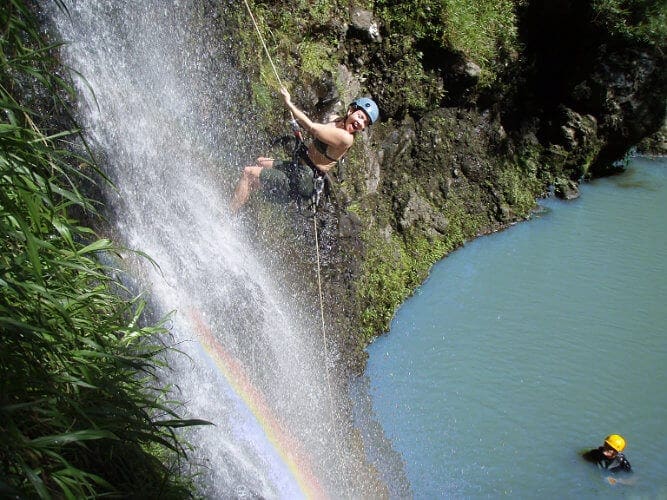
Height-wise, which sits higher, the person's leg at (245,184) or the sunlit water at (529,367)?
the person's leg at (245,184)

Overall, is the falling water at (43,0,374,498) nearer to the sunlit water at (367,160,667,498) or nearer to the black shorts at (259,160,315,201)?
the black shorts at (259,160,315,201)

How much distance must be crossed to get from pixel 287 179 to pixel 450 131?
203 inches

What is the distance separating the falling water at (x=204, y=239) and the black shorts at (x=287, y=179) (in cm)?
43

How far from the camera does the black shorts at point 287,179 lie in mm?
6324

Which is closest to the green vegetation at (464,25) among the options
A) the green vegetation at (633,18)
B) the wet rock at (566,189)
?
the green vegetation at (633,18)

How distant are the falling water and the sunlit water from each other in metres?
1.09

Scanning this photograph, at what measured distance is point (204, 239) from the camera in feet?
18.9

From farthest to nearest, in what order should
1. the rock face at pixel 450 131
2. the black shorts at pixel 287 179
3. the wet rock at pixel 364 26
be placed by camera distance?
1. the wet rock at pixel 364 26
2. the rock face at pixel 450 131
3. the black shorts at pixel 287 179

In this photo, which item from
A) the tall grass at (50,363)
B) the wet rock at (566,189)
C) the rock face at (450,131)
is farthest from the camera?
the wet rock at (566,189)

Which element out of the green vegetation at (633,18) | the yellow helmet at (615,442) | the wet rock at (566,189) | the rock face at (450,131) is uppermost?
the green vegetation at (633,18)

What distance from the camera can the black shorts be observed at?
6.32m

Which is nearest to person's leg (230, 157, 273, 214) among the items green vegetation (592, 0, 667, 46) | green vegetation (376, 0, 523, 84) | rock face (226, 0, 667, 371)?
rock face (226, 0, 667, 371)

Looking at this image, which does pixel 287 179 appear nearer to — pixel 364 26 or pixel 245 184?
pixel 245 184

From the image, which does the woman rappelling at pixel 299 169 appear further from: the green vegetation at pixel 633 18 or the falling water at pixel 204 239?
the green vegetation at pixel 633 18
